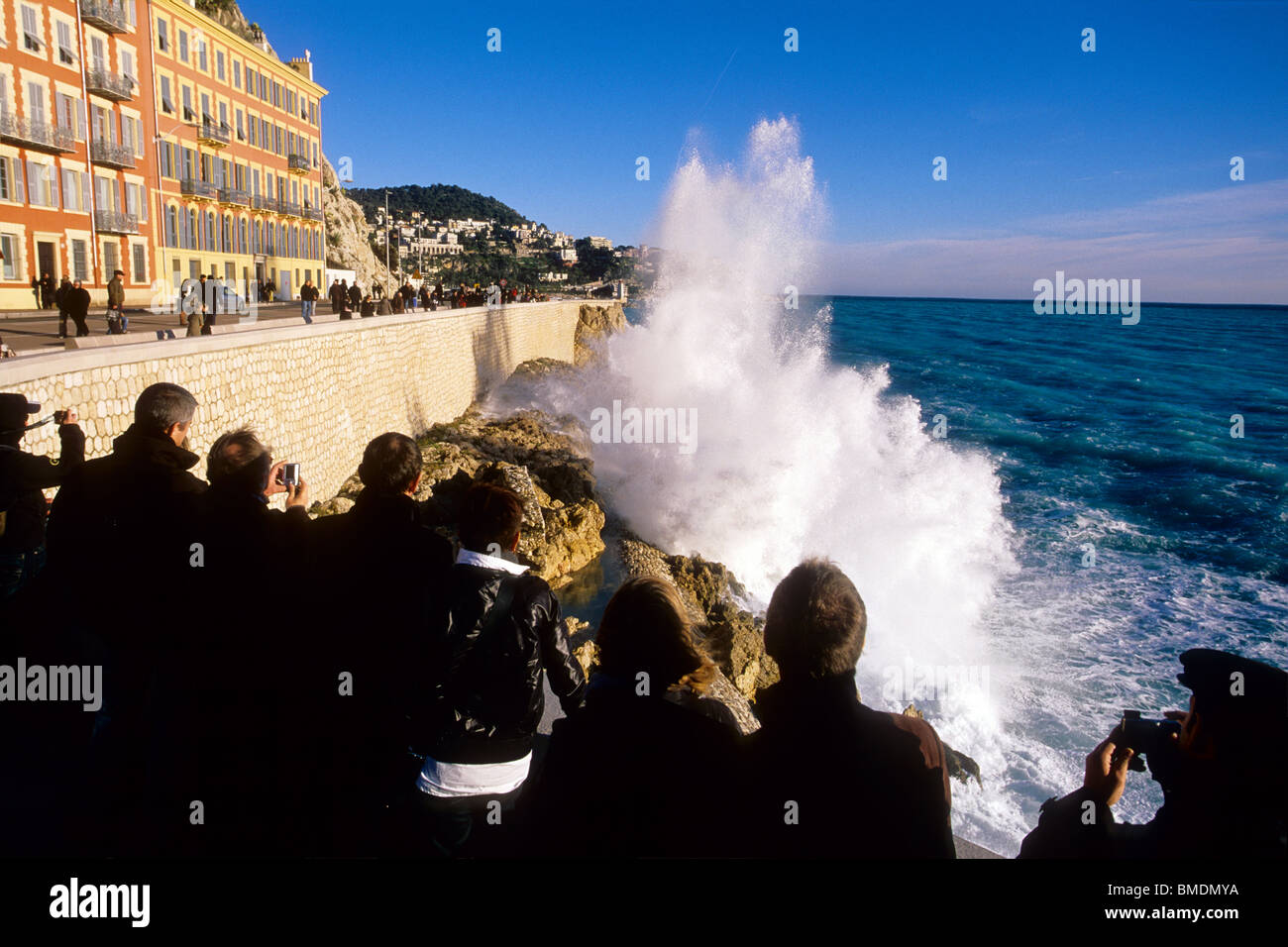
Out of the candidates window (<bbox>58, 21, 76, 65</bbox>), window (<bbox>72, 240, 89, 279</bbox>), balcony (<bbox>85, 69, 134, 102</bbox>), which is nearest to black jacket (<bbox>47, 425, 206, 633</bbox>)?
window (<bbox>72, 240, 89, 279</bbox>)

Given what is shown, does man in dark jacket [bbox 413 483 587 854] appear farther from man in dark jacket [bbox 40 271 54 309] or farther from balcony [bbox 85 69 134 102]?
balcony [bbox 85 69 134 102]

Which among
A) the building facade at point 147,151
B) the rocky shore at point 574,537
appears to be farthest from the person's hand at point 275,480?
the building facade at point 147,151

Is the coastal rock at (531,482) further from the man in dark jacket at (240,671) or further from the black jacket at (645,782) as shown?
the black jacket at (645,782)

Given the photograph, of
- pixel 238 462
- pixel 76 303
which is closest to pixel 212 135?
pixel 76 303

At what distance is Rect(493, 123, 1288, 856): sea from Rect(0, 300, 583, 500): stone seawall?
4.57m

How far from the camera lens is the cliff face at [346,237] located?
5725 centimetres

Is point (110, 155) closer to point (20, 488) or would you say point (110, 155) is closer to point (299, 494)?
point (20, 488)

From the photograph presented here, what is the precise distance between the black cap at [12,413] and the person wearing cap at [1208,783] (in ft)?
14.7

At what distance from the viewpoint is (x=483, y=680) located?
250 centimetres

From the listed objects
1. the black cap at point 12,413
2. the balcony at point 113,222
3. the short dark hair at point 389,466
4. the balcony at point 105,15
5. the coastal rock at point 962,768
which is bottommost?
the coastal rock at point 962,768

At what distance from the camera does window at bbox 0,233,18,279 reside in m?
23.1

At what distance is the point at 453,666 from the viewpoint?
2473 millimetres
